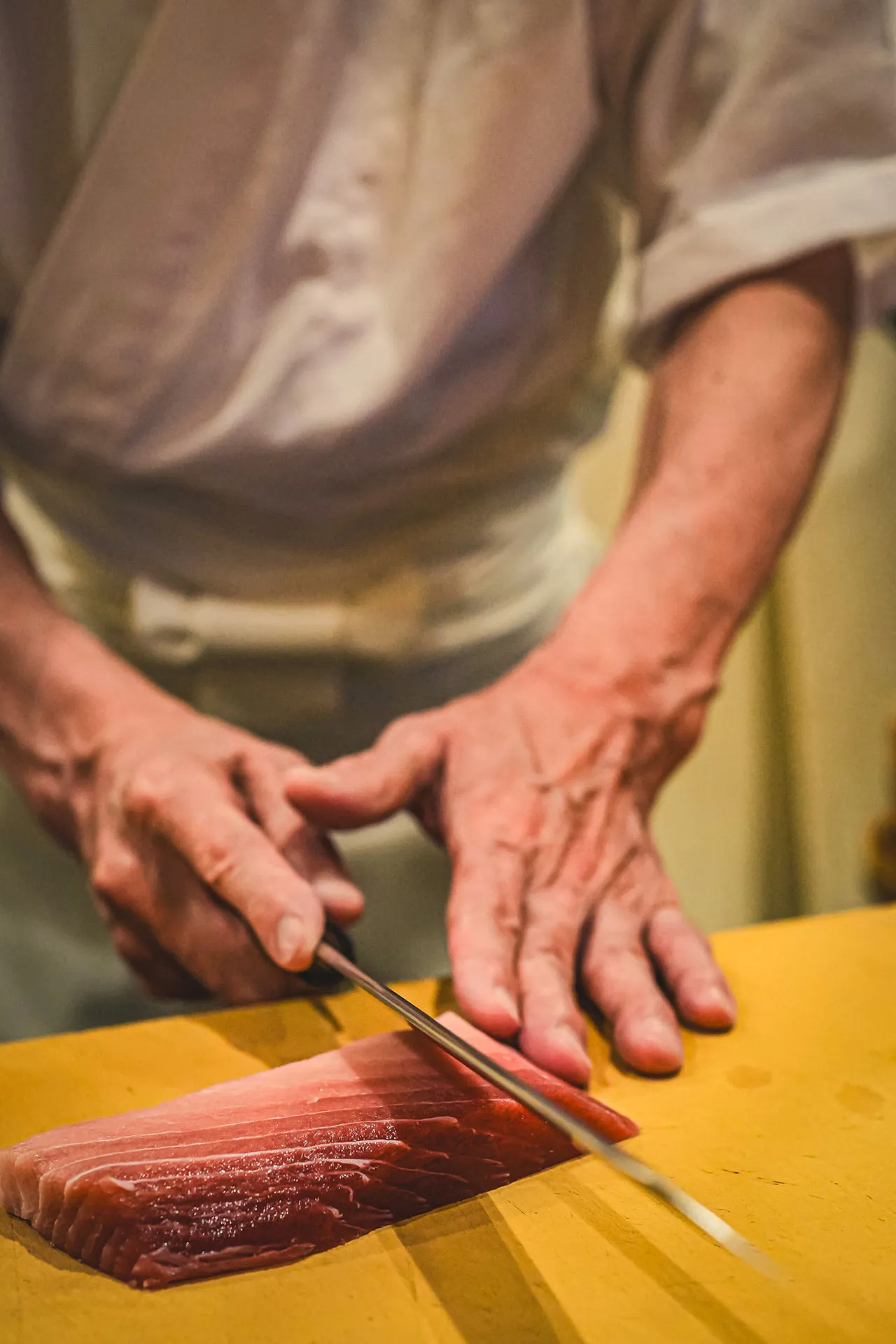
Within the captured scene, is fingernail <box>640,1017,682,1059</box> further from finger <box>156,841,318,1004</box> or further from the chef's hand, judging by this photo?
finger <box>156,841,318,1004</box>

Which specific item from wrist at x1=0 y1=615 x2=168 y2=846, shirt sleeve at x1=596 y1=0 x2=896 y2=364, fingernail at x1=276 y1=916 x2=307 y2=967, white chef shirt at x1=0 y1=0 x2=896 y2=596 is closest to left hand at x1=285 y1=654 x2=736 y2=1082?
fingernail at x1=276 y1=916 x2=307 y2=967

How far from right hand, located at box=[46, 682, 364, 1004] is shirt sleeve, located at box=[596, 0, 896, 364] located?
662 millimetres

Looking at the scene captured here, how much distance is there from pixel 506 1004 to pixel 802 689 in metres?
1.81

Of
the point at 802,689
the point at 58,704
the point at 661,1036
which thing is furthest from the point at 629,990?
the point at 802,689

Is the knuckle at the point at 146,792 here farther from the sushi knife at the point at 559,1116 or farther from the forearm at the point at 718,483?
the forearm at the point at 718,483

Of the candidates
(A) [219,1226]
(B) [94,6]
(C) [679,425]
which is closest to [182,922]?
(A) [219,1226]

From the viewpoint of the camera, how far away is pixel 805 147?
105cm

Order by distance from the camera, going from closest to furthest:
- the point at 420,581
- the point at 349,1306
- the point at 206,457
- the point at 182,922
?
A: the point at 349,1306 < the point at 182,922 < the point at 206,457 < the point at 420,581

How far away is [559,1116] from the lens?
0.56 m

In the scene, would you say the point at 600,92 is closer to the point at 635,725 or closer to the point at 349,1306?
the point at 635,725

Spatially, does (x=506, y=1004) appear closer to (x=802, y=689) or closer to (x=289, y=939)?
(x=289, y=939)

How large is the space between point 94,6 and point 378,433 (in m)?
0.46

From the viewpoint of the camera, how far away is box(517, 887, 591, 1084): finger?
72 cm

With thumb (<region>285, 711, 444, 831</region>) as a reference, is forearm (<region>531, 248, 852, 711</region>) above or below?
above
